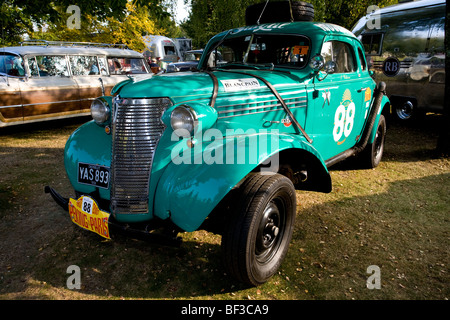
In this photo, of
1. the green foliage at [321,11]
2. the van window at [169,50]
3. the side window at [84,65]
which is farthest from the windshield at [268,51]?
the van window at [169,50]

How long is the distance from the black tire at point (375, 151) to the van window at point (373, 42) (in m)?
3.93

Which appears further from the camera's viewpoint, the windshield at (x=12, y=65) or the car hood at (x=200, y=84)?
the windshield at (x=12, y=65)

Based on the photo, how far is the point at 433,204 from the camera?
4.17 meters

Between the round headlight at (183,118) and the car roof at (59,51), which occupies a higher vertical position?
the car roof at (59,51)

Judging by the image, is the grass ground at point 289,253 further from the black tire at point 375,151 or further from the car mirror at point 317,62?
the car mirror at point 317,62

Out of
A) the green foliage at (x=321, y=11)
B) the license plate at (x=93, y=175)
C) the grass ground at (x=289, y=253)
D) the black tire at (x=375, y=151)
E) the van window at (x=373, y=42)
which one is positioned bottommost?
the grass ground at (x=289, y=253)

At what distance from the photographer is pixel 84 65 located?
8.58m

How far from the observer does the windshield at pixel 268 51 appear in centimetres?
368

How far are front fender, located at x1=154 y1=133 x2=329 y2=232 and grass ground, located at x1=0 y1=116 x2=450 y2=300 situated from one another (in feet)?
2.51

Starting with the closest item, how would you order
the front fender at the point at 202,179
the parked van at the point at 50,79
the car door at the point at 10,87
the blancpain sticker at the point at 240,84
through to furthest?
the front fender at the point at 202,179
the blancpain sticker at the point at 240,84
the car door at the point at 10,87
the parked van at the point at 50,79

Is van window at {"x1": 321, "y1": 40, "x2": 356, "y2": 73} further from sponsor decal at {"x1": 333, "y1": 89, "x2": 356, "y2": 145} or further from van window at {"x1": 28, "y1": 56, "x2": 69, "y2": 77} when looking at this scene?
van window at {"x1": 28, "y1": 56, "x2": 69, "y2": 77}

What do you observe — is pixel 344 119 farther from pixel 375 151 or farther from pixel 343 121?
pixel 375 151
